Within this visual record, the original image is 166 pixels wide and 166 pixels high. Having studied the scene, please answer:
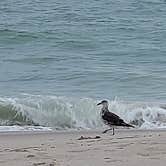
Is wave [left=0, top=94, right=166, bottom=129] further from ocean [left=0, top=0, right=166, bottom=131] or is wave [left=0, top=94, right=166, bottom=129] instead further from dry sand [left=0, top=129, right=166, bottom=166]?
dry sand [left=0, top=129, right=166, bottom=166]

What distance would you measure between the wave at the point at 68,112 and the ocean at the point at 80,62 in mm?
15

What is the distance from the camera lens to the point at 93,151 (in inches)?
228

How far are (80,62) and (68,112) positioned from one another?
5863mm

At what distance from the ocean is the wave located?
0.02 meters

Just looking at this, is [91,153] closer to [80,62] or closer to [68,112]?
[68,112]

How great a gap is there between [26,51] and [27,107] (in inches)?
294

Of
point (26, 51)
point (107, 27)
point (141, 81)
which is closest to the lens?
point (141, 81)

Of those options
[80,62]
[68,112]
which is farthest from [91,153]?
[80,62]

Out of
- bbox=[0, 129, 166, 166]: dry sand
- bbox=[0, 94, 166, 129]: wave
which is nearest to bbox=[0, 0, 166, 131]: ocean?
bbox=[0, 94, 166, 129]: wave

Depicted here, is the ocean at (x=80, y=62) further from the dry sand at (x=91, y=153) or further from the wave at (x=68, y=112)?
the dry sand at (x=91, y=153)

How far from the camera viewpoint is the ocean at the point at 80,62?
10.6 m

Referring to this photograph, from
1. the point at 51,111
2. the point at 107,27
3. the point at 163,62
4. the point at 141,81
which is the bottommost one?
the point at 51,111

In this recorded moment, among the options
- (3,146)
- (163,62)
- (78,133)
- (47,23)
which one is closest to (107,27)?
(47,23)

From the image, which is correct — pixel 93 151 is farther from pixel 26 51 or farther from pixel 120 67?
pixel 26 51
